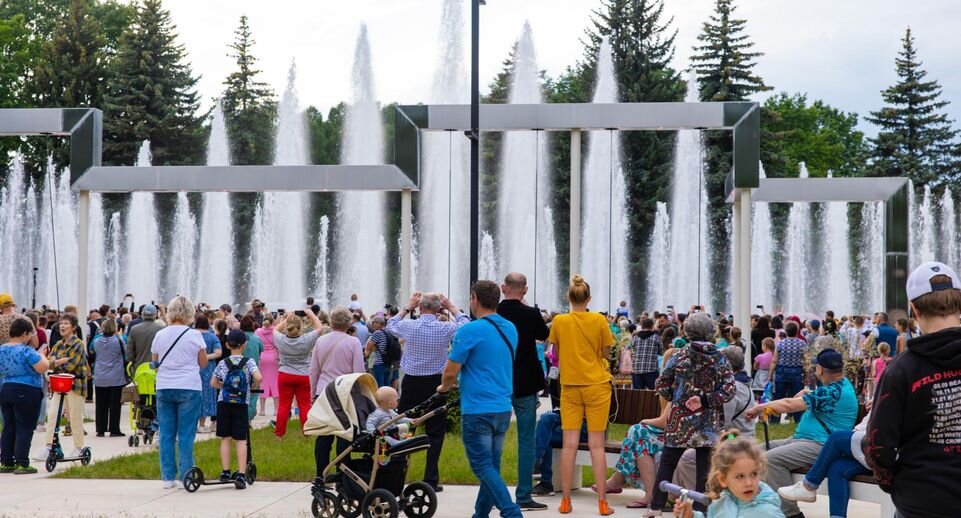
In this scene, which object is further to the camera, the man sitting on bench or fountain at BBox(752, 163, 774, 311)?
fountain at BBox(752, 163, 774, 311)

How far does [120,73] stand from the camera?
63.2 m

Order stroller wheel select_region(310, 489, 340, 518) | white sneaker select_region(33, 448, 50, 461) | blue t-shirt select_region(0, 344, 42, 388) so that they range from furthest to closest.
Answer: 1. white sneaker select_region(33, 448, 50, 461)
2. blue t-shirt select_region(0, 344, 42, 388)
3. stroller wheel select_region(310, 489, 340, 518)

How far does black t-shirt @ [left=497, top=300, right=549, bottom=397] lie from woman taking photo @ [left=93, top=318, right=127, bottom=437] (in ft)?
28.3

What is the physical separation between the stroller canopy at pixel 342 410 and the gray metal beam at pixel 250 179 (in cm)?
802

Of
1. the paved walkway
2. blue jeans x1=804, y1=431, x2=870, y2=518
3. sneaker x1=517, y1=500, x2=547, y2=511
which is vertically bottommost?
the paved walkway

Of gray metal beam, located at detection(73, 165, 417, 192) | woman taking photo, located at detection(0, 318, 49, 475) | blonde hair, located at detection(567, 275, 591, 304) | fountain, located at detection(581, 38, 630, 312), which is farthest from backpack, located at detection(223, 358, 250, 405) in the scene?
fountain, located at detection(581, 38, 630, 312)

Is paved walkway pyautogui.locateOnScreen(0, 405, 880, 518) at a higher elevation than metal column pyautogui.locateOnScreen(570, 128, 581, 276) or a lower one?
lower

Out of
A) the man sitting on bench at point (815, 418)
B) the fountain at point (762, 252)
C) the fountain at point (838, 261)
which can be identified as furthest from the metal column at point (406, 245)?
the fountain at point (838, 261)

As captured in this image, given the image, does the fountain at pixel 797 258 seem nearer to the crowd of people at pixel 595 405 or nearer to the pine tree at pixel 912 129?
the pine tree at pixel 912 129

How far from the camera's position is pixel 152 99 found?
6344 centimetres

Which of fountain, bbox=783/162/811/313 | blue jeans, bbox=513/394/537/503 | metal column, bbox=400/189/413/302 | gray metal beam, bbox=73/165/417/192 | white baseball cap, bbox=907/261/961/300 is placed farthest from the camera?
fountain, bbox=783/162/811/313

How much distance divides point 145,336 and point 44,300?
3536 centimetres

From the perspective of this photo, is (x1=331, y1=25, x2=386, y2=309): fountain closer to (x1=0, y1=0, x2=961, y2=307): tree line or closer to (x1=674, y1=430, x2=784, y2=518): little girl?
(x1=0, y1=0, x2=961, y2=307): tree line

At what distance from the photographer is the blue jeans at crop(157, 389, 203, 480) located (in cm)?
1157
